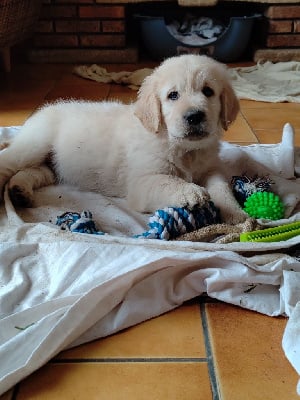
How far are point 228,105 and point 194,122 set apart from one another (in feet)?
0.60

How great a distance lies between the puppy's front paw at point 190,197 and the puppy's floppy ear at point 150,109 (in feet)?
0.78

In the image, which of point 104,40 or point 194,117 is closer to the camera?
point 194,117

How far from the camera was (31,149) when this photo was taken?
1.88m

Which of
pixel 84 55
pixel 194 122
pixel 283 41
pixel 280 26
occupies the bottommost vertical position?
pixel 84 55

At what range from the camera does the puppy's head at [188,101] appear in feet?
5.26

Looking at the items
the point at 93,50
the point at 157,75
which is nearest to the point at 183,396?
the point at 157,75

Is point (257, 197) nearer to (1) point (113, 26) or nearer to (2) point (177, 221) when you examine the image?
(2) point (177, 221)

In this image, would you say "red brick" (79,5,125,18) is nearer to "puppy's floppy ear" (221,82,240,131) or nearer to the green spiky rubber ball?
"puppy's floppy ear" (221,82,240,131)

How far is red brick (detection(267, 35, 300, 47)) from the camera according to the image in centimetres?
393

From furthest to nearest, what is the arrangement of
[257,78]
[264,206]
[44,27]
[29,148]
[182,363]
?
[44,27] < [257,78] < [29,148] < [264,206] < [182,363]

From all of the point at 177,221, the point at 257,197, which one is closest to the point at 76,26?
the point at 257,197

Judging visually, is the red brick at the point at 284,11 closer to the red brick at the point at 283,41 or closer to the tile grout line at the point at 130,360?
the red brick at the point at 283,41

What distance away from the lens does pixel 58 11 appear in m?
3.95

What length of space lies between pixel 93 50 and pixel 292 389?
3.37 meters
